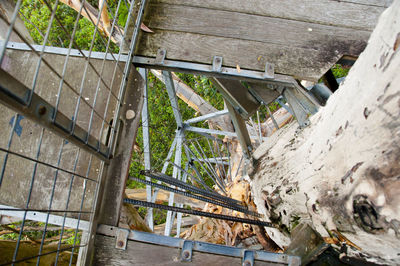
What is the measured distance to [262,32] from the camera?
223 centimetres

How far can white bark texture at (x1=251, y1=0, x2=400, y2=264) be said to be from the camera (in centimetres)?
93

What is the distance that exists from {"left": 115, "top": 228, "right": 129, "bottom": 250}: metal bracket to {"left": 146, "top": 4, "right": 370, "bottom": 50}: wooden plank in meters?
1.47

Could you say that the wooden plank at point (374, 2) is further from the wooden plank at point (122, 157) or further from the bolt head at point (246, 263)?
the bolt head at point (246, 263)

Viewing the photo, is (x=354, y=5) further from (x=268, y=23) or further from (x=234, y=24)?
(x=234, y=24)

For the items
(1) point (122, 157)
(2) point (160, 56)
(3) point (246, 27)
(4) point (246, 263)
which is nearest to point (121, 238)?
(1) point (122, 157)

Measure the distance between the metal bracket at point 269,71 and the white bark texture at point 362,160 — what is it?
1.56 feet

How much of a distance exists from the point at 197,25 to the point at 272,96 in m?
0.84

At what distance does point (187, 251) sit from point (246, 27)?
1.65 m

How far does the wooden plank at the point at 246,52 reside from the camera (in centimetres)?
214

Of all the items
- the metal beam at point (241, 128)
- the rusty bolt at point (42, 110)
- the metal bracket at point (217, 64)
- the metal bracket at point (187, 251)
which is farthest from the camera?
the metal beam at point (241, 128)

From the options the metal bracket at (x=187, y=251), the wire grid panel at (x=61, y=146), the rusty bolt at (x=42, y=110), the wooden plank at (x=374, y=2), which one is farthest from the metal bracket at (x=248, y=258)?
the wooden plank at (x=374, y=2)

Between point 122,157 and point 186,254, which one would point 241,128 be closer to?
point 122,157

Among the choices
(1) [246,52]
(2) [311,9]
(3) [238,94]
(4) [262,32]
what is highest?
(2) [311,9]

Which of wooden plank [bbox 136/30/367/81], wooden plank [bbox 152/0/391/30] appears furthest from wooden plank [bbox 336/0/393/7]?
wooden plank [bbox 136/30/367/81]
